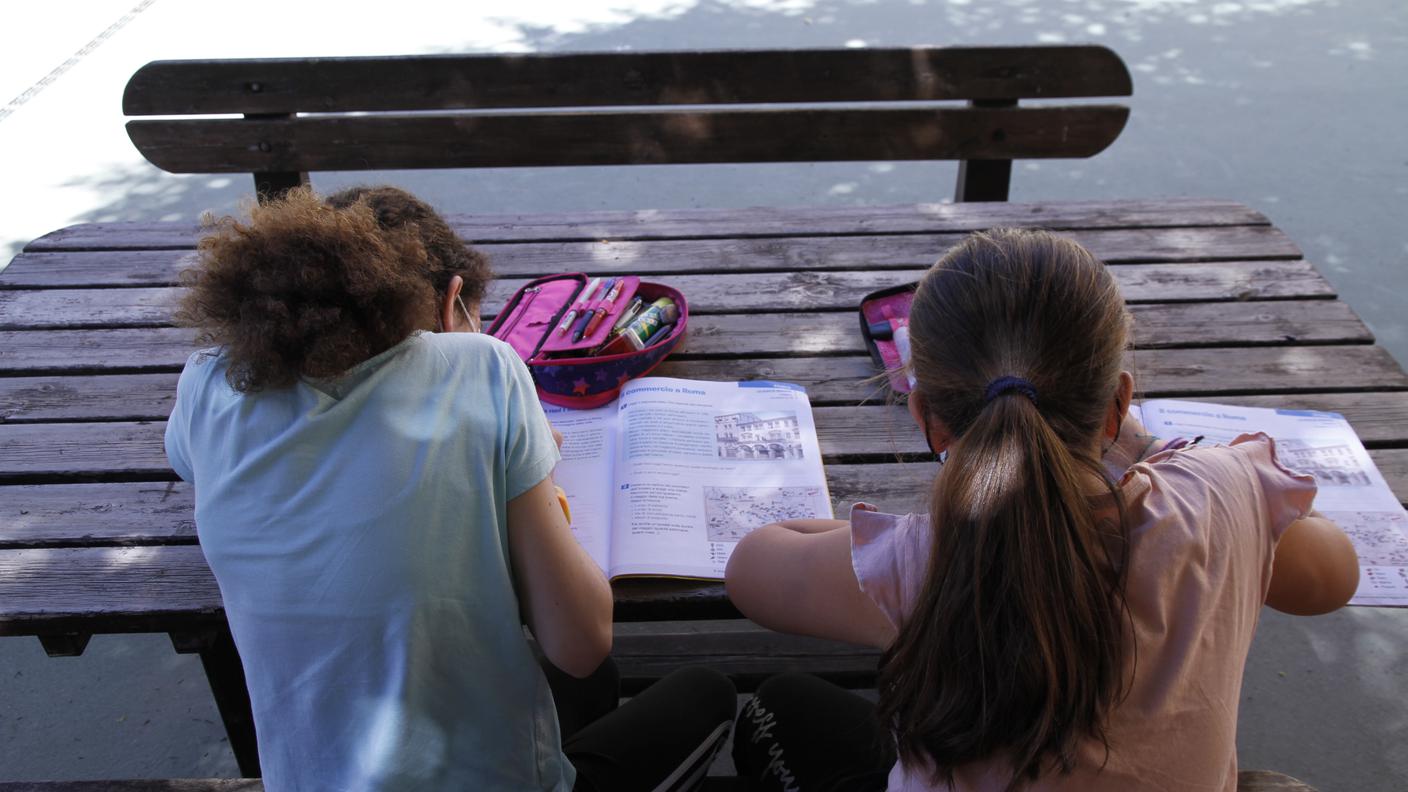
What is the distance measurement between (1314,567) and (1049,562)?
457 mm

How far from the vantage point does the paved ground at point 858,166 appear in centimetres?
224

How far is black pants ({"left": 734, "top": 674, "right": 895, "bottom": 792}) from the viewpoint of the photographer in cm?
143

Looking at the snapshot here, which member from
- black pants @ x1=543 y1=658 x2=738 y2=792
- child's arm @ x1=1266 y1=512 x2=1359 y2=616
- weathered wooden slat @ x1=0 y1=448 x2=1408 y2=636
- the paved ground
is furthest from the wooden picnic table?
the paved ground

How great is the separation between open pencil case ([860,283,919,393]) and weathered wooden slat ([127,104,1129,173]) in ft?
2.81

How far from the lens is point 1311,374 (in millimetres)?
1688

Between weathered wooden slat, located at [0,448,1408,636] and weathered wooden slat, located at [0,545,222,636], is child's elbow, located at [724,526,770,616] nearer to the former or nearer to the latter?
weathered wooden slat, located at [0,448,1408,636]

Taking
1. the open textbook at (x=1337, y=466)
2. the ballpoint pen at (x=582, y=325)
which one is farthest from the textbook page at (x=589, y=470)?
the open textbook at (x=1337, y=466)

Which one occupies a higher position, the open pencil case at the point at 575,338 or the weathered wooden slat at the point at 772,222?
the open pencil case at the point at 575,338

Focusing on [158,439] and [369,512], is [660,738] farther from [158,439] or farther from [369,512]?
[158,439]

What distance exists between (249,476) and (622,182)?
3576mm

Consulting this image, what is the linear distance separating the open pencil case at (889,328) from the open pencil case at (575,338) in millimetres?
300

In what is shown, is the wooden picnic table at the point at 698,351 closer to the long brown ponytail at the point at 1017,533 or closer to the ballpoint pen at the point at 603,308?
the ballpoint pen at the point at 603,308

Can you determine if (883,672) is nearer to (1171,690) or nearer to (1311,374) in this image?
(1171,690)

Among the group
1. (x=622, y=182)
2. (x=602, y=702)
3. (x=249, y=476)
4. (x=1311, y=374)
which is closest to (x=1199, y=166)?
(x=622, y=182)
